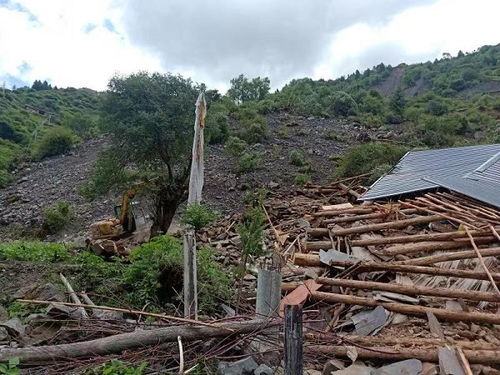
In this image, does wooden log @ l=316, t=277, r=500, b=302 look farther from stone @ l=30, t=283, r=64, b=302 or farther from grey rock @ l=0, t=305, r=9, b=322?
grey rock @ l=0, t=305, r=9, b=322

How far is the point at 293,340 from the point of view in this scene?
2537 millimetres

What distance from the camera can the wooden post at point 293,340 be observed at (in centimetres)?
251

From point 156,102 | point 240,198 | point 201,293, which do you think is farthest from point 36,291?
point 240,198

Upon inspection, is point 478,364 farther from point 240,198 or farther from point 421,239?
point 240,198

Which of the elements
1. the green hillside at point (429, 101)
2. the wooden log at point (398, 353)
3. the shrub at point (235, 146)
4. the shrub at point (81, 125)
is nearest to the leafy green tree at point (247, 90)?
the green hillside at point (429, 101)

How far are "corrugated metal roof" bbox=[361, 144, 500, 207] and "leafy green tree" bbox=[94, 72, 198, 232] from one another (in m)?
5.34

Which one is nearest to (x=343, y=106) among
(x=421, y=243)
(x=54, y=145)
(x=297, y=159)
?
(x=297, y=159)

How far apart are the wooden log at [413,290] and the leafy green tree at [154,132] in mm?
7362

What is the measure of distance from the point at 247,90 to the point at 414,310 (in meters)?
31.6

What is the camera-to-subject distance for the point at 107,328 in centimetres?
396

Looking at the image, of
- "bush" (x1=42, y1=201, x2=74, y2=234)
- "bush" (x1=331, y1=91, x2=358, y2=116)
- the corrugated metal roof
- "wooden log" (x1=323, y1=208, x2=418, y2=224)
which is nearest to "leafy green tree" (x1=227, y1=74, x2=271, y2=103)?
"bush" (x1=331, y1=91, x2=358, y2=116)

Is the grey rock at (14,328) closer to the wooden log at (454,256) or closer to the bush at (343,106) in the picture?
the wooden log at (454,256)

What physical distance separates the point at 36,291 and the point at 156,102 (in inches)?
272

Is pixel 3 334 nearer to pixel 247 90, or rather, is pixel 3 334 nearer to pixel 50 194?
pixel 50 194
